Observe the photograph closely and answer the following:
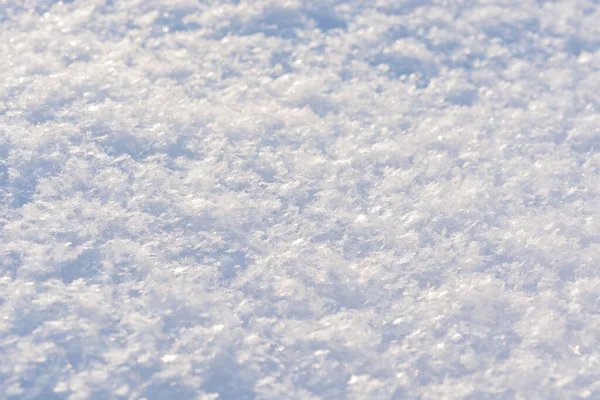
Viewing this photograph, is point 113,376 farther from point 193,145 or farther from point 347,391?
point 193,145

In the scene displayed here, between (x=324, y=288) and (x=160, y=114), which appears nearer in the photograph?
(x=324, y=288)

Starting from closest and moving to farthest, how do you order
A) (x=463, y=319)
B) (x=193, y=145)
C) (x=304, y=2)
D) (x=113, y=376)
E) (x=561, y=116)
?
(x=113, y=376) < (x=463, y=319) < (x=193, y=145) < (x=561, y=116) < (x=304, y=2)

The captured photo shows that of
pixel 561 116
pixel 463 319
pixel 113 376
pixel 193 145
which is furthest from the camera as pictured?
pixel 561 116

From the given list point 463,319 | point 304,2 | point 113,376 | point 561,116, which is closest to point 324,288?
point 463,319

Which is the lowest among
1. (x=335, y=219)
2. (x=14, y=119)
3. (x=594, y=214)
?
(x=594, y=214)

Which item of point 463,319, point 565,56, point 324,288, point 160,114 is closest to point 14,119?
point 160,114

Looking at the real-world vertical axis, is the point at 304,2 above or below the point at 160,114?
above

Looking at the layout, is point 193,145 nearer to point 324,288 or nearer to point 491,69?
point 324,288
